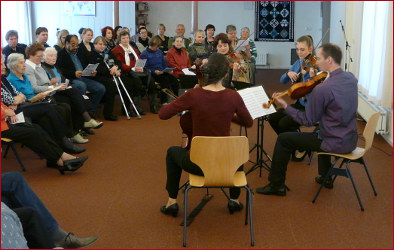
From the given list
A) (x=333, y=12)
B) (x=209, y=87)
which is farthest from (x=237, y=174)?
(x=333, y=12)

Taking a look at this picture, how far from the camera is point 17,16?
35.6ft

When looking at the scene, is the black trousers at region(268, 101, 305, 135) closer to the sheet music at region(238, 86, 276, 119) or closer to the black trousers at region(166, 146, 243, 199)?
the sheet music at region(238, 86, 276, 119)

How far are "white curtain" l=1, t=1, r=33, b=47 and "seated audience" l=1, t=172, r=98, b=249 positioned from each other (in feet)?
25.7

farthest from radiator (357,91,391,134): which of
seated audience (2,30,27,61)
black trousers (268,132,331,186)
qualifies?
seated audience (2,30,27,61)

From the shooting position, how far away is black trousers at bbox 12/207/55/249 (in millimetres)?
2557

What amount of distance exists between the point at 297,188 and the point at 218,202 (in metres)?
0.74

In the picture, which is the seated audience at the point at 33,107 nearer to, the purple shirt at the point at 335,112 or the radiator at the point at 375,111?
the purple shirt at the point at 335,112

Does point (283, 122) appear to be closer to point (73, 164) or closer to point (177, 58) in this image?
point (73, 164)

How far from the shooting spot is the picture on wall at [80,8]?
12328mm

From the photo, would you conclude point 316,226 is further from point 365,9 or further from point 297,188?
point 365,9

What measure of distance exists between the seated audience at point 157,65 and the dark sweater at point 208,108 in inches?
180

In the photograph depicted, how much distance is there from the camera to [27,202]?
9.24 ft

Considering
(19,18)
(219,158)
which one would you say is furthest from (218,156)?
(19,18)

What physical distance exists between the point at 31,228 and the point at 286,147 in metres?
2.06
